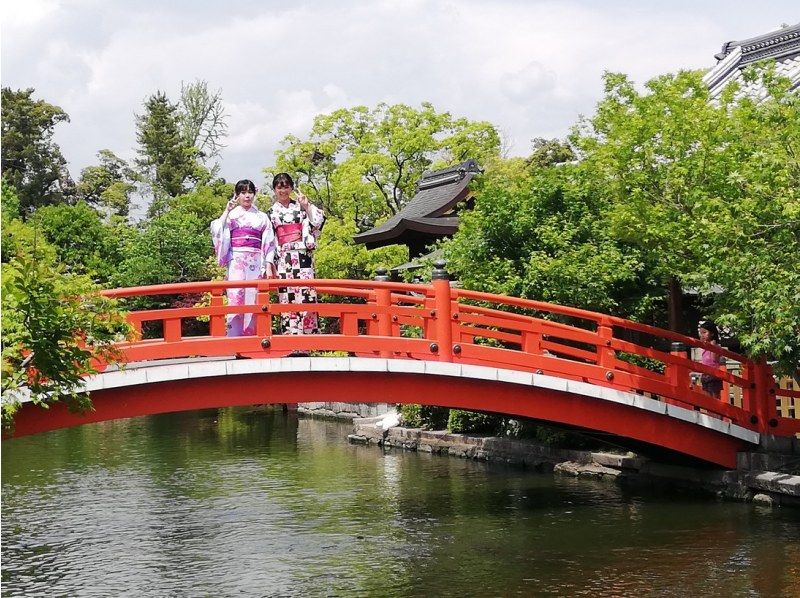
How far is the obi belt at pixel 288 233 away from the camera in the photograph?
1371 centimetres

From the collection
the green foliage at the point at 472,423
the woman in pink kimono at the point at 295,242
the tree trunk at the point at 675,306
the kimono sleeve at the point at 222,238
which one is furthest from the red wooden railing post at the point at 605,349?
the green foliage at the point at 472,423

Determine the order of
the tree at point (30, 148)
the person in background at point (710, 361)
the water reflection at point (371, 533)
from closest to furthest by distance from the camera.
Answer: the water reflection at point (371, 533) < the person in background at point (710, 361) < the tree at point (30, 148)

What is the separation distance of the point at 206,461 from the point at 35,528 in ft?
24.5

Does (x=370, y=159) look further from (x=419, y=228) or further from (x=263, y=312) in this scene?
(x=263, y=312)

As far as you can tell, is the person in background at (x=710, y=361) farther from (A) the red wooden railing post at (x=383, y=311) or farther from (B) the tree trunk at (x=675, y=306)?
(A) the red wooden railing post at (x=383, y=311)

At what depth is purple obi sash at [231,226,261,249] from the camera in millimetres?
13500

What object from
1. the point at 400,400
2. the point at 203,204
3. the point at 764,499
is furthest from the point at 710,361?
the point at 203,204

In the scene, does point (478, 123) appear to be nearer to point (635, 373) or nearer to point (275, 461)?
point (275, 461)

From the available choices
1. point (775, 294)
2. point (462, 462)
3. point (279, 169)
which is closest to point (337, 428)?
point (462, 462)

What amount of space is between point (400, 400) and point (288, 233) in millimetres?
2390

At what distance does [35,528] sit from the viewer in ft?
49.3

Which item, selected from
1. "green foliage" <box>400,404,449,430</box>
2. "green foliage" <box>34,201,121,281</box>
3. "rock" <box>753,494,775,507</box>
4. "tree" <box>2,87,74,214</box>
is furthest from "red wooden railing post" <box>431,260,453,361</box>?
"tree" <box>2,87,74,214</box>

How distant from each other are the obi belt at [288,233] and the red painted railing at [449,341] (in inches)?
30.2

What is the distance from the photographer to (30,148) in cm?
5688
